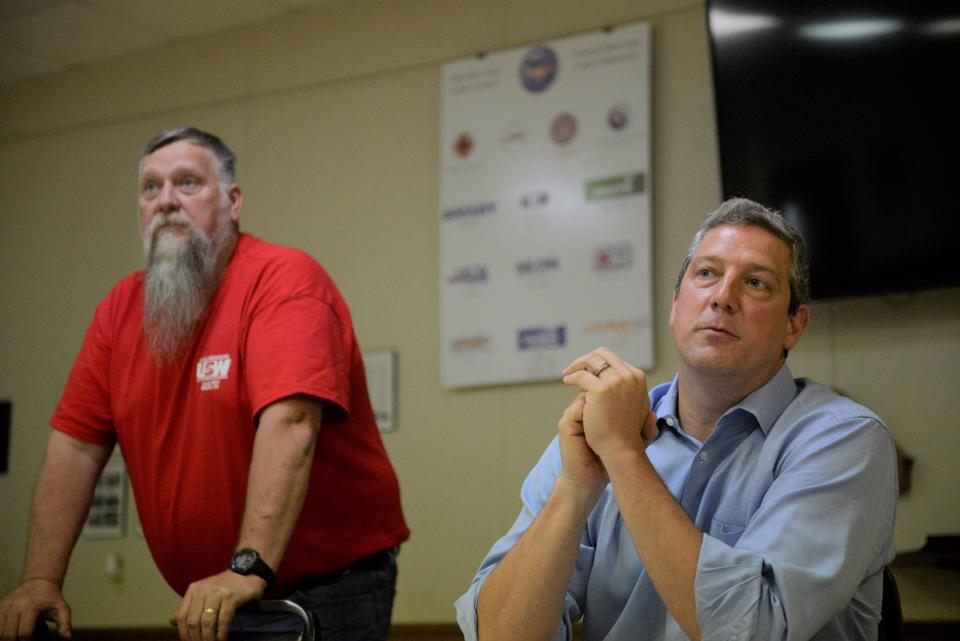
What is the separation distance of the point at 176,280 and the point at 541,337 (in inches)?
94.1

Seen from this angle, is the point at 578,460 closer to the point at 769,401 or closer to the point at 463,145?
the point at 769,401

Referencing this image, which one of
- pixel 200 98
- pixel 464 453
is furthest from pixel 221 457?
pixel 200 98

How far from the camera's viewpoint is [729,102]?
4.22m

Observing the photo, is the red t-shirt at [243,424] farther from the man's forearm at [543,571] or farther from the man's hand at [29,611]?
the man's forearm at [543,571]

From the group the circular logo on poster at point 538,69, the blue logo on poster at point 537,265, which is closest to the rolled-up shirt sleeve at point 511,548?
the blue logo on poster at point 537,265

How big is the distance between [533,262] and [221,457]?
262 cm

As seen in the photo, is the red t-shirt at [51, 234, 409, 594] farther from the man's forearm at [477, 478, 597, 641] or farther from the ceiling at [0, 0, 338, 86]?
the ceiling at [0, 0, 338, 86]

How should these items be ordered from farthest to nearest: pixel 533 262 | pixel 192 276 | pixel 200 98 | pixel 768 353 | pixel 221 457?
1. pixel 200 98
2. pixel 533 262
3. pixel 192 276
4. pixel 221 457
5. pixel 768 353

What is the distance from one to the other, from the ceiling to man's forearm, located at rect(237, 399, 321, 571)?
12.3 ft

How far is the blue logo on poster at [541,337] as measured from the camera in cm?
464

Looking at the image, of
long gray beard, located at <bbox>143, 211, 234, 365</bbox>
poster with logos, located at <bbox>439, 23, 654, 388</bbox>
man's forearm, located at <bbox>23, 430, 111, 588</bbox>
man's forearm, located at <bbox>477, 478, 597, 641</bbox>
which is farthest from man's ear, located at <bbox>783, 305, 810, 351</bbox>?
poster with logos, located at <bbox>439, 23, 654, 388</bbox>

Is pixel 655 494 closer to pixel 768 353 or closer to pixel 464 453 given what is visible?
pixel 768 353

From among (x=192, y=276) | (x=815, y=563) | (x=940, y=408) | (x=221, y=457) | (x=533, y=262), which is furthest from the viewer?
(x=533, y=262)

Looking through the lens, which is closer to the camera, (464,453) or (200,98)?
(464,453)
